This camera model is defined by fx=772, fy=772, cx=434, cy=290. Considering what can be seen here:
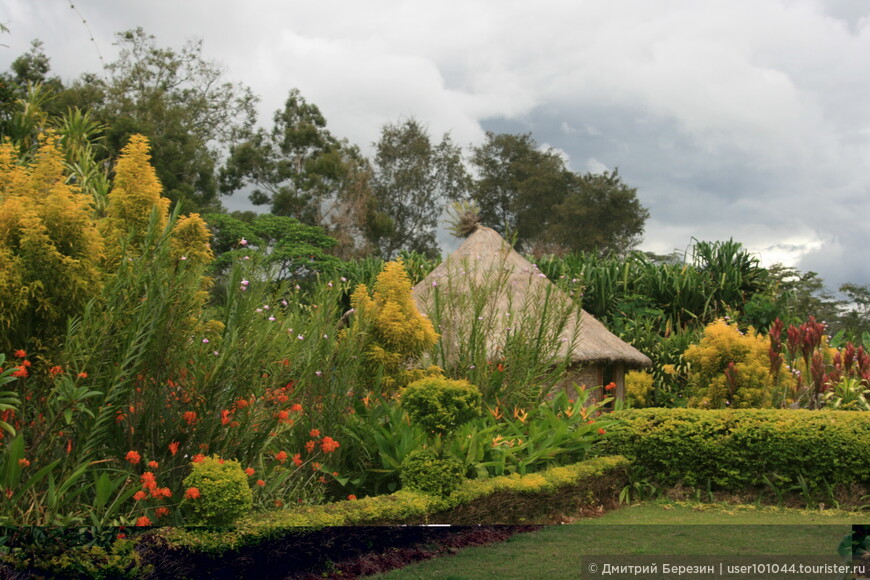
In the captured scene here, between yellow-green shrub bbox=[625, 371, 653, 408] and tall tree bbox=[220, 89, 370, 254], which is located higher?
tall tree bbox=[220, 89, 370, 254]

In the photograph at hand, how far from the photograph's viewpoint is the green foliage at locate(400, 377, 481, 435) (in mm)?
6199

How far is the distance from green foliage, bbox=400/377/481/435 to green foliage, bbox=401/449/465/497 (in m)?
0.26

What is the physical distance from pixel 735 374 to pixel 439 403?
6291mm

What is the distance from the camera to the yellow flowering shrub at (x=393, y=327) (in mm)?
7109

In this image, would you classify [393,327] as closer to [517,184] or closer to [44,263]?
[44,263]

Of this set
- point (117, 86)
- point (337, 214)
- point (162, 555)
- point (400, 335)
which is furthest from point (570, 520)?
point (117, 86)

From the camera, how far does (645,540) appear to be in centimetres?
625

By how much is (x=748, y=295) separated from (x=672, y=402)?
622 centimetres

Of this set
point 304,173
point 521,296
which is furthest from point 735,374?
point 304,173

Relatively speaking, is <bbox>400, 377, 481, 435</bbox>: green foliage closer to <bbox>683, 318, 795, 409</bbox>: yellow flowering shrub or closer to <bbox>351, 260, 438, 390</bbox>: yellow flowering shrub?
<bbox>351, 260, 438, 390</bbox>: yellow flowering shrub

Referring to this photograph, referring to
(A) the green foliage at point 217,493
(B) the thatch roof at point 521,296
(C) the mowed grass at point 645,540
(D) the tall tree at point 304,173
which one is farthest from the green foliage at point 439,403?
(D) the tall tree at point 304,173

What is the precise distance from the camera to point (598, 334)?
13.0 m

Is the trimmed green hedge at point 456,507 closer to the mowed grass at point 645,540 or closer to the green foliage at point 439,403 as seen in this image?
the mowed grass at point 645,540

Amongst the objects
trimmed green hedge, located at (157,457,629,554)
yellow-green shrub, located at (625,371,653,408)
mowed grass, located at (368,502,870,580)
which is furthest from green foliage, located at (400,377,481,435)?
yellow-green shrub, located at (625,371,653,408)
